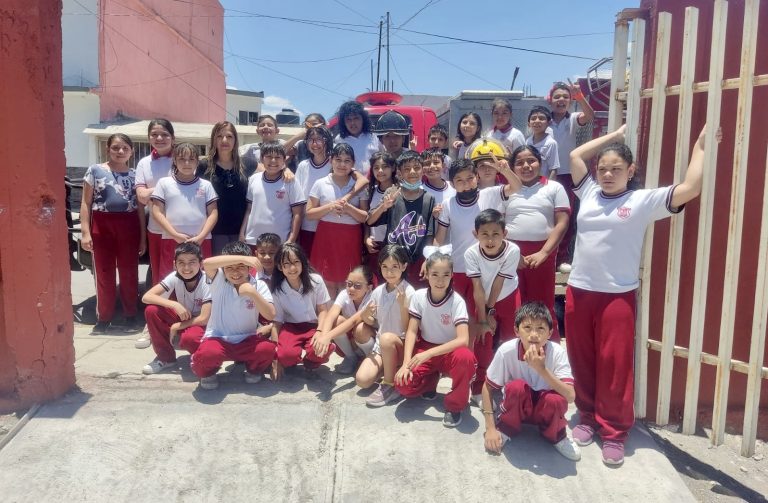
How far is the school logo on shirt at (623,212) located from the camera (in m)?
3.19

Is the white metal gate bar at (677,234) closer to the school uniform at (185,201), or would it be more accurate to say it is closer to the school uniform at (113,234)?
the school uniform at (185,201)

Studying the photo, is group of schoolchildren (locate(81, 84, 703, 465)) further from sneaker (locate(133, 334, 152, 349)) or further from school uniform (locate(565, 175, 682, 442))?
sneaker (locate(133, 334, 152, 349))

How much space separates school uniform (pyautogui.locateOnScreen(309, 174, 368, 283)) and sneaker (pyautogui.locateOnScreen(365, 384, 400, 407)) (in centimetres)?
115

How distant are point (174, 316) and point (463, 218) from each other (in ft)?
7.16

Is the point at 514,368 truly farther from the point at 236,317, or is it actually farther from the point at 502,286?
the point at 236,317

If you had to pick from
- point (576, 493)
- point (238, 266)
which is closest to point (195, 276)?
point (238, 266)

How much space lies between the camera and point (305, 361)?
13.0ft

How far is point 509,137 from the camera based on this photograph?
5473mm

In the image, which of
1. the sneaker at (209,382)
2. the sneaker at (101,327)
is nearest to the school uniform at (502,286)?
the sneaker at (209,382)

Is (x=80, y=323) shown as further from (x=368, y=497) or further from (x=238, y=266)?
(x=368, y=497)

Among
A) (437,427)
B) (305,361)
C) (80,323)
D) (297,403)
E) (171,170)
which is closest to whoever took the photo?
(437,427)

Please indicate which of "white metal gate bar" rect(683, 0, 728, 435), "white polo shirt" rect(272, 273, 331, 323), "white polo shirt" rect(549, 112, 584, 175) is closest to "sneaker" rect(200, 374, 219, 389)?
"white polo shirt" rect(272, 273, 331, 323)

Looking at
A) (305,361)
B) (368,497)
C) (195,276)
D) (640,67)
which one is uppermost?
(640,67)

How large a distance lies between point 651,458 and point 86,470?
306cm
